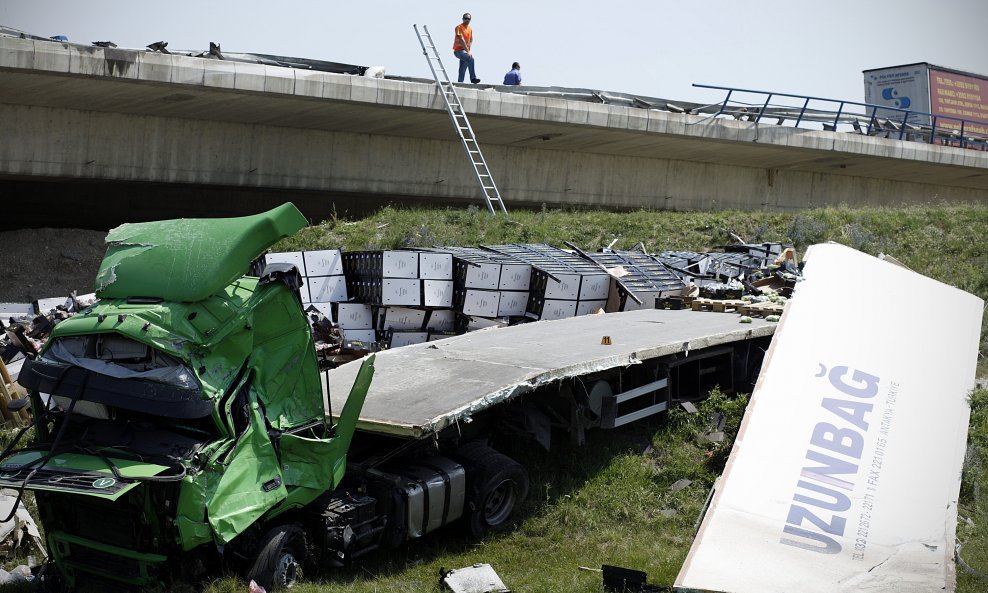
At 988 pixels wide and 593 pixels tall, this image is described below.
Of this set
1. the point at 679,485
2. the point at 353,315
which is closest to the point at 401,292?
the point at 353,315

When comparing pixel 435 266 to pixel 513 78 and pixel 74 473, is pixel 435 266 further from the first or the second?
pixel 513 78

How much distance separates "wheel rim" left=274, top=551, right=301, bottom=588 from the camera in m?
6.90

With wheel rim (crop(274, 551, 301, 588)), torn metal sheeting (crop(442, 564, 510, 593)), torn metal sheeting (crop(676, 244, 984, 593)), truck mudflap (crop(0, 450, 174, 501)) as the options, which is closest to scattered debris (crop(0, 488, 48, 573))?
truck mudflap (crop(0, 450, 174, 501))

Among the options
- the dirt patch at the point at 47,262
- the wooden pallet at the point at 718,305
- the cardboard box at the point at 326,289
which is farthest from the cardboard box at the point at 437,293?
the dirt patch at the point at 47,262

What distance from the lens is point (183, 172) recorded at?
2088 centimetres

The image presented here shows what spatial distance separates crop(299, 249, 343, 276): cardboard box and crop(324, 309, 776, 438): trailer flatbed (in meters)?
→ 3.47

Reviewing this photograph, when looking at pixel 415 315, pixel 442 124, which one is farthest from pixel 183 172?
pixel 415 315

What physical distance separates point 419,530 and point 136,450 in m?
2.87

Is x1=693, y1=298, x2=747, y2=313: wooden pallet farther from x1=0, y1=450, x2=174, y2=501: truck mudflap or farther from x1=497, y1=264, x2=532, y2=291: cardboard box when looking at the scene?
x1=0, y1=450, x2=174, y2=501: truck mudflap

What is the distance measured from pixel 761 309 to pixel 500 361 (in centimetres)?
551

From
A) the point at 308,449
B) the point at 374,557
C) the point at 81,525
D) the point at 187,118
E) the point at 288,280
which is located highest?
the point at 187,118

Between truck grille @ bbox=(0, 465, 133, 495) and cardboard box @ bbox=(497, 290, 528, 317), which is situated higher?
cardboard box @ bbox=(497, 290, 528, 317)

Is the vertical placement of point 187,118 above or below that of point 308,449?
above

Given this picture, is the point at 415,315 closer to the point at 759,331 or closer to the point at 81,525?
the point at 759,331
